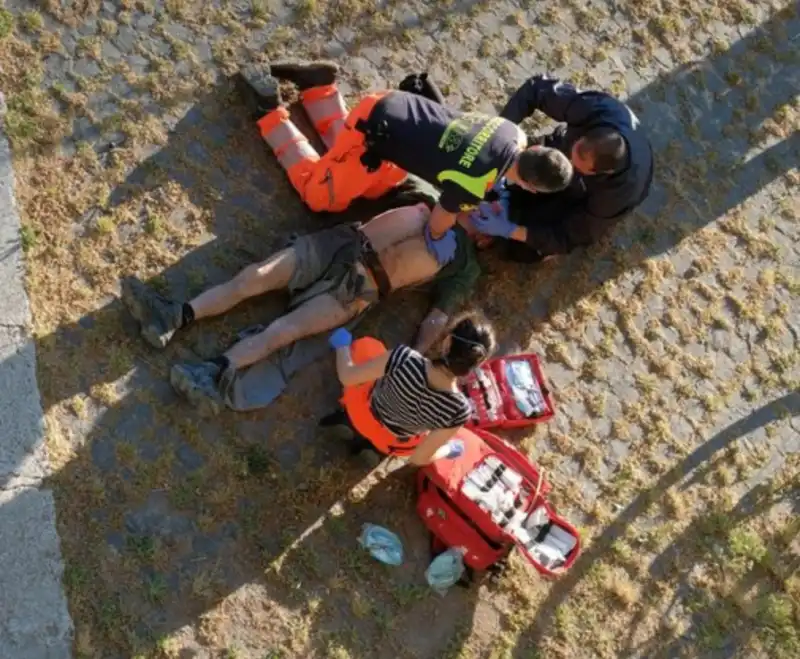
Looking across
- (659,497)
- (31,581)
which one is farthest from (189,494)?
(659,497)

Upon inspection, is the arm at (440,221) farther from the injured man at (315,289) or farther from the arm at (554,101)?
the arm at (554,101)

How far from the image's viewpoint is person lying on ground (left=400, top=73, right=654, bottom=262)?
→ 18.9 feet

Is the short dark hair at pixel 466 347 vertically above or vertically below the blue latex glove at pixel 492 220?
above

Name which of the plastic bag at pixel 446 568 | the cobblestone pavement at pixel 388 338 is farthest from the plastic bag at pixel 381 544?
the plastic bag at pixel 446 568

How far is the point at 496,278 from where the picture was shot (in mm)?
6359

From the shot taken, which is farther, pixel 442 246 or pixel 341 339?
pixel 442 246

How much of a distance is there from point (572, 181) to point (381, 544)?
2398mm

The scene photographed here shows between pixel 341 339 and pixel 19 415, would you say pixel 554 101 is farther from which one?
pixel 19 415

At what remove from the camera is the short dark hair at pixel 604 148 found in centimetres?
548

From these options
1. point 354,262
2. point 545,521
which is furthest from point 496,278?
point 545,521

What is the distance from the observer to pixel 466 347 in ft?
14.9

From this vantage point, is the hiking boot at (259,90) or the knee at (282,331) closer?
the knee at (282,331)

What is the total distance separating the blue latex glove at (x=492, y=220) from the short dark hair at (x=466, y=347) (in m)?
1.52

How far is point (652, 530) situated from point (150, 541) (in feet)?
9.56
